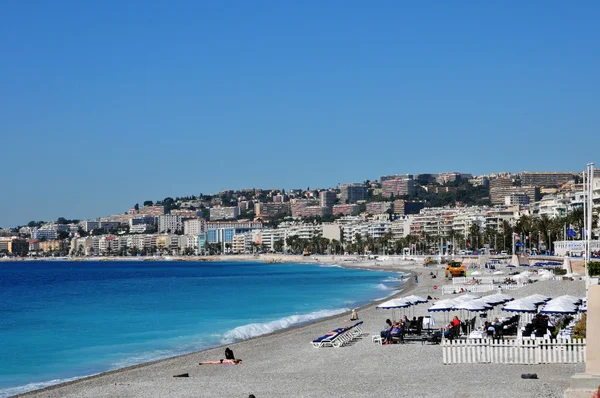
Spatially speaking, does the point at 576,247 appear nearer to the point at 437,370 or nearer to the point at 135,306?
the point at 135,306

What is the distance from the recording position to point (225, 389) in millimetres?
17641

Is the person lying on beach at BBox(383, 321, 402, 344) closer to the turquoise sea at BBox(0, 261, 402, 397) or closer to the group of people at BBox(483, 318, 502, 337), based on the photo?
the group of people at BBox(483, 318, 502, 337)

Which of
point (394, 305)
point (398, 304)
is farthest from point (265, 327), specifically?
point (394, 305)

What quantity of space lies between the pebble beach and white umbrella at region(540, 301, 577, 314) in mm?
2905

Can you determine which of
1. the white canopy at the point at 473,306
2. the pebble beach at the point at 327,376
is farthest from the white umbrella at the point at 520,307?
the pebble beach at the point at 327,376

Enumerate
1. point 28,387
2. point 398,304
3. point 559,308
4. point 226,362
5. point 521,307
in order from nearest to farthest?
point 28,387
point 559,308
point 226,362
point 521,307
point 398,304

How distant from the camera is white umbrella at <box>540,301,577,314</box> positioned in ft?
70.4

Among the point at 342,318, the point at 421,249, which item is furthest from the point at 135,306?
the point at 421,249

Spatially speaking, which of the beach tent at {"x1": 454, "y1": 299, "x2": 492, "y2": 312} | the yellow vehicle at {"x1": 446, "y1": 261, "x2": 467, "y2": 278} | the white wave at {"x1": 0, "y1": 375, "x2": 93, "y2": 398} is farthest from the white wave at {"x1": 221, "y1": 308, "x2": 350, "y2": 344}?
the yellow vehicle at {"x1": 446, "y1": 261, "x2": 467, "y2": 278}

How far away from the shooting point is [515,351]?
18.5m

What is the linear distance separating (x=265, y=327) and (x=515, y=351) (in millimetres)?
16407

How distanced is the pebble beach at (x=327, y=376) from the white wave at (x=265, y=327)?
5.61 meters

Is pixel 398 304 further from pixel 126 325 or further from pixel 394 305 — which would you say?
pixel 126 325

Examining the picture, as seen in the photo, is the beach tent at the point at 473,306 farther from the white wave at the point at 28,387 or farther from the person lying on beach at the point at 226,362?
the white wave at the point at 28,387
